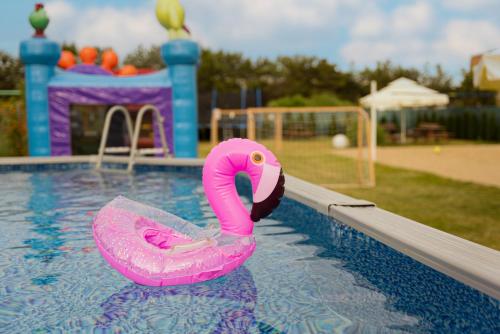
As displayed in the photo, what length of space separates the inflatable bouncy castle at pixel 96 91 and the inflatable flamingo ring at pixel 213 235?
8.30 metres

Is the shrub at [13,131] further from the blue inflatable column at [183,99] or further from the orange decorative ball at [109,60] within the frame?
the blue inflatable column at [183,99]

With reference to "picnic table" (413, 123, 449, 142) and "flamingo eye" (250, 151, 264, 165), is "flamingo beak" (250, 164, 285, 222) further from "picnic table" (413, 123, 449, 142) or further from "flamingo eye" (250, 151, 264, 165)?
"picnic table" (413, 123, 449, 142)

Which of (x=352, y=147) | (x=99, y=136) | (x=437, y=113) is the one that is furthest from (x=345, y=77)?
(x=99, y=136)

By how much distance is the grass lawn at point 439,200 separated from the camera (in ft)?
19.6

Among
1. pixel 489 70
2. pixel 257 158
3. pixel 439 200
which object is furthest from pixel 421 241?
pixel 439 200

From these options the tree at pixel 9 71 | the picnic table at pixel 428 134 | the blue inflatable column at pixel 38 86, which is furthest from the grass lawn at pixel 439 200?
the tree at pixel 9 71

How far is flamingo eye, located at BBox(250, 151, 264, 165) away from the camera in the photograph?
354 centimetres

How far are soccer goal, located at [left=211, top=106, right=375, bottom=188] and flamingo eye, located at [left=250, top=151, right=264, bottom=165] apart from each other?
6.17 metres

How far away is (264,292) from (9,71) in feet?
129

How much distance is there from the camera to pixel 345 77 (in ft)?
140

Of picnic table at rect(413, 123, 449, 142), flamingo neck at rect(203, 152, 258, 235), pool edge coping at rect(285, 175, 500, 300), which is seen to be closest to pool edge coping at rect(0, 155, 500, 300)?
pool edge coping at rect(285, 175, 500, 300)

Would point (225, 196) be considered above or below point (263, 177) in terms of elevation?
below

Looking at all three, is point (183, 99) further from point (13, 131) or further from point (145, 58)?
point (145, 58)

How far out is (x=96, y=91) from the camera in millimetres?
11906
